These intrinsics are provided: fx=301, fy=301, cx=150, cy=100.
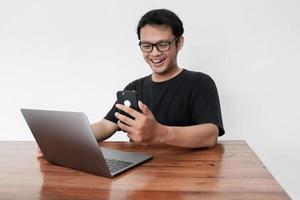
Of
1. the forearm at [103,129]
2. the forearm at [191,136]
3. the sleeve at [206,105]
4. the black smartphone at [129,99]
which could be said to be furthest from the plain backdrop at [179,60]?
the black smartphone at [129,99]

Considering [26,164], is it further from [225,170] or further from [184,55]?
[184,55]

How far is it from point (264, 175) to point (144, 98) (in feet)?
2.88

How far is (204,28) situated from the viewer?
1701 mm

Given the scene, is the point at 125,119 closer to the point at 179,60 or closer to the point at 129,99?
the point at 129,99

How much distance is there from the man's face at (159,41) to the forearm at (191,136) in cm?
42

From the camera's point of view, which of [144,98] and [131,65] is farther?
[131,65]

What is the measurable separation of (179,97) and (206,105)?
204 millimetres

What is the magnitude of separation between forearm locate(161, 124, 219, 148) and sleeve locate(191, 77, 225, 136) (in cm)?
8

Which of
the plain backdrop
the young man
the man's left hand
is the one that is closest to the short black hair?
the young man

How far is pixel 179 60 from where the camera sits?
1.75 m

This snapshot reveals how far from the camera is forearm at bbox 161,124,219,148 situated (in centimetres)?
91

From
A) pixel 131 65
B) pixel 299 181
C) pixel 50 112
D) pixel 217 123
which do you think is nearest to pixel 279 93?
pixel 299 181

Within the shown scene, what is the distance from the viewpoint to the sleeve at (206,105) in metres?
1.14

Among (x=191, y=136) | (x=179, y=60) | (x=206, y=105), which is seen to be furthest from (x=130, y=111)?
(x=179, y=60)
